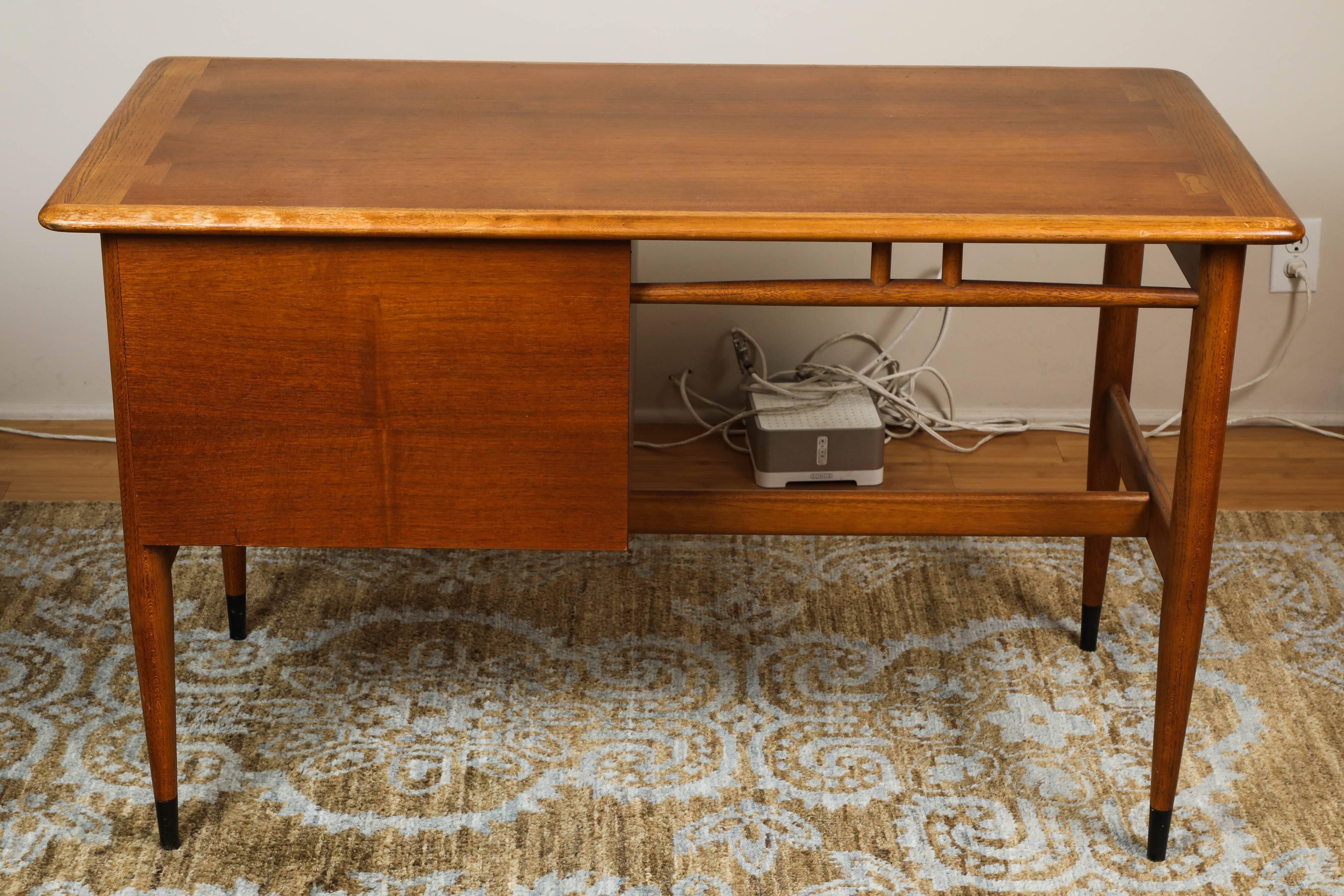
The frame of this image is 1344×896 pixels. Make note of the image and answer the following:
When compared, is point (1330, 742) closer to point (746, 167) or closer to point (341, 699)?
point (746, 167)

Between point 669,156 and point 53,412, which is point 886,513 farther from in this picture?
point 53,412

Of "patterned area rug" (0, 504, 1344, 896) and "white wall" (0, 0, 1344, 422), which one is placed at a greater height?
"white wall" (0, 0, 1344, 422)

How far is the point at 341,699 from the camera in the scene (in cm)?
164

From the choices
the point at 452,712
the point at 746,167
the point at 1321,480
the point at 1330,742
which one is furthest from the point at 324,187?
the point at 1321,480

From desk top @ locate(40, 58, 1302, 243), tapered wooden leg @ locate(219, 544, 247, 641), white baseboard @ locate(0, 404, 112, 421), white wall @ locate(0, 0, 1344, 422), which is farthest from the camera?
white baseboard @ locate(0, 404, 112, 421)

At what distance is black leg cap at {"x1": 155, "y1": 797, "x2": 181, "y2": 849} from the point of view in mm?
1396

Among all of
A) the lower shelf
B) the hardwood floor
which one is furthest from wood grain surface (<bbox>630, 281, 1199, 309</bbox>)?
the hardwood floor

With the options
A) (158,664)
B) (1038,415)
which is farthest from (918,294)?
(1038,415)

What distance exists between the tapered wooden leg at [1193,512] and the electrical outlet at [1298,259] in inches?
40.7

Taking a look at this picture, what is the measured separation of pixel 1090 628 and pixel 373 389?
990 millimetres

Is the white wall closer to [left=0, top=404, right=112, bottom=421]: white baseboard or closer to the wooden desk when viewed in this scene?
[left=0, top=404, right=112, bottom=421]: white baseboard

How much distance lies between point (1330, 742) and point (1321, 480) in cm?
73


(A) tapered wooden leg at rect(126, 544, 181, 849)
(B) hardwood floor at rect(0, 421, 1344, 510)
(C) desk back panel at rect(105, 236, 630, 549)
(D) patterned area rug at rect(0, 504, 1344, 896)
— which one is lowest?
(D) patterned area rug at rect(0, 504, 1344, 896)

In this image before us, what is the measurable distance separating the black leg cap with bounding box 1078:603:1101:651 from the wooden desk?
34 centimetres
